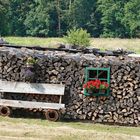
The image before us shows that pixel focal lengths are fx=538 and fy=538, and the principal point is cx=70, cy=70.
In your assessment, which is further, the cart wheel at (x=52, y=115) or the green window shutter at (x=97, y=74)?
the green window shutter at (x=97, y=74)

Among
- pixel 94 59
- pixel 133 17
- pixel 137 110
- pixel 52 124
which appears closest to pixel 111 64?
pixel 94 59

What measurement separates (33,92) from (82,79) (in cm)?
150

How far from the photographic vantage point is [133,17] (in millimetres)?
82188

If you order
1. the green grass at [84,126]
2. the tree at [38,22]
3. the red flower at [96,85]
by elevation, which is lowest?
the tree at [38,22]

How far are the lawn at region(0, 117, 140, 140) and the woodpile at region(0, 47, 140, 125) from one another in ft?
1.47

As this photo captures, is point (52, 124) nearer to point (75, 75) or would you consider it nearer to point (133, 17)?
point (75, 75)

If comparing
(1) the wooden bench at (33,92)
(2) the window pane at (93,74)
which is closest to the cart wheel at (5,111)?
(1) the wooden bench at (33,92)

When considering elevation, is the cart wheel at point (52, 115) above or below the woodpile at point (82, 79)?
below

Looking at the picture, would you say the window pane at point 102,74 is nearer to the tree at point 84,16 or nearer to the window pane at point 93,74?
the window pane at point 93,74

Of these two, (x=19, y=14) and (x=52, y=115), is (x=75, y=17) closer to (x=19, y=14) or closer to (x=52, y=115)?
(x=19, y=14)

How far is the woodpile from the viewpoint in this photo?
51.4ft

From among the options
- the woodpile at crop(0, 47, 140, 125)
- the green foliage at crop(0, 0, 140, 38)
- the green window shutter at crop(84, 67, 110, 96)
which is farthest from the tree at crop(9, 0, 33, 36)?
the green window shutter at crop(84, 67, 110, 96)

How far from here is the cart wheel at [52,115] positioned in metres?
15.4

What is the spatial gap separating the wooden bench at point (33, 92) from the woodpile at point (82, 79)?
0.21 m
